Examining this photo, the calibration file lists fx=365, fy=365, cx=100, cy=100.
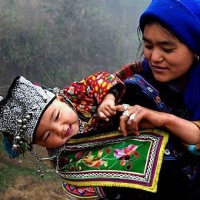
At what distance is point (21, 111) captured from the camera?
153 cm

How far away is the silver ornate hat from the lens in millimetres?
1521

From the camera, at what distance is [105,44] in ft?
41.0

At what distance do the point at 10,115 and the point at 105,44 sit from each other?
1115cm

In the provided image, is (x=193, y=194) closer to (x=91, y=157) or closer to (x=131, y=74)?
(x=91, y=157)

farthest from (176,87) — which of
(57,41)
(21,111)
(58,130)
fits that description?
(57,41)

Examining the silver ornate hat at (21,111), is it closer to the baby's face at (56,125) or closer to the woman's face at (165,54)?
the baby's face at (56,125)

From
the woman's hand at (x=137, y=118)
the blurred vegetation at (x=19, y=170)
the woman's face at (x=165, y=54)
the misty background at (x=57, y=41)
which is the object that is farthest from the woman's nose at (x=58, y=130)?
the misty background at (x=57, y=41)

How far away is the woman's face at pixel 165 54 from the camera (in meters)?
1.40

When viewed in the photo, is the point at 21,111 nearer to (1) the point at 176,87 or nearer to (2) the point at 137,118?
(2) the point at 137,118

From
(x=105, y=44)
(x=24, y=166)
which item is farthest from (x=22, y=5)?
(x=24, y=166)

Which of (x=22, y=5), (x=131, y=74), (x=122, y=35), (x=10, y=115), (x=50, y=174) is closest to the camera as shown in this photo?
(x=10, y=115)

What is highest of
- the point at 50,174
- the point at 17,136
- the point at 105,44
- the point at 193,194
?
the point at 17,136

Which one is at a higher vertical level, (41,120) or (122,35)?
(41,120)

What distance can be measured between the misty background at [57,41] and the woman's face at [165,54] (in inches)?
285
